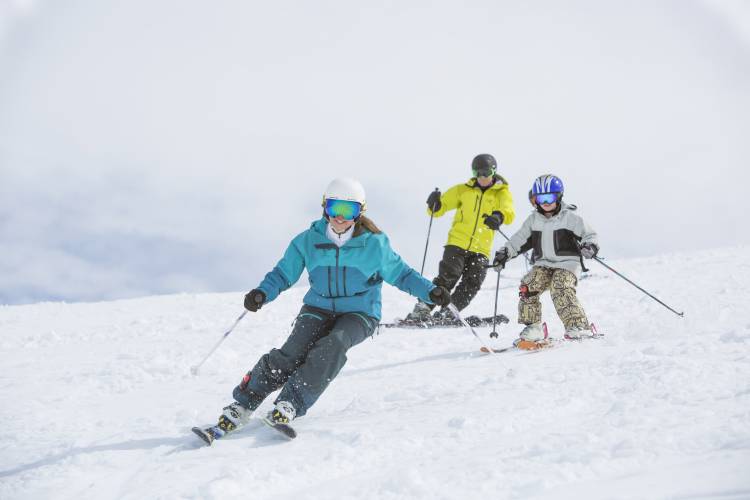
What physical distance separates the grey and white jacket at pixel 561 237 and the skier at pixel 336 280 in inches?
87.9

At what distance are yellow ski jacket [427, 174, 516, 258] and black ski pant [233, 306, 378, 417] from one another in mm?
4305

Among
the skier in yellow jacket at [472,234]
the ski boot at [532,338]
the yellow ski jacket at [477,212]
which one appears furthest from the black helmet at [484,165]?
the ski boot at [532,338]

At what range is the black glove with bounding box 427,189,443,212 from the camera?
351 inches

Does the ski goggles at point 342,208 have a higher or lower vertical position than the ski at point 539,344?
higher

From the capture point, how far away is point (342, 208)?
180 inches

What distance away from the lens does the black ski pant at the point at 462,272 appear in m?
8.59

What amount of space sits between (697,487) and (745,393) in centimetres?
125

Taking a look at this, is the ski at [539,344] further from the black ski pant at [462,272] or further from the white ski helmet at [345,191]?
the black ski pant at [462,272]

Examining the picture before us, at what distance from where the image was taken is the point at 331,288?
4609mm

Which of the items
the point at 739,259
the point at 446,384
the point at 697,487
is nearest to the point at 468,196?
the point at 446,384

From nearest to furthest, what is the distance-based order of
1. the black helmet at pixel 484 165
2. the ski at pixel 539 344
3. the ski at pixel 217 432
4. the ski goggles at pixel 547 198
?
the ski at pixel 217 432
the ski at pixel 539 344
the ski goggles at pixel 547 198
the black helmet at pixel 484 165

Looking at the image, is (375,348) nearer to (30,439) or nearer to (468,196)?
(468,196)

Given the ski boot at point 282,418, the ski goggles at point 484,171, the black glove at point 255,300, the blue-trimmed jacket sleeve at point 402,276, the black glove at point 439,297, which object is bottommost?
the ski boot at point 282,418

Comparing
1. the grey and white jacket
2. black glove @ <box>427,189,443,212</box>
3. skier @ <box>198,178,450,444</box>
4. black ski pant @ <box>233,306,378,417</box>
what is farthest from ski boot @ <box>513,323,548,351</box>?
black glove @ <box>427,189,443,212</box>
